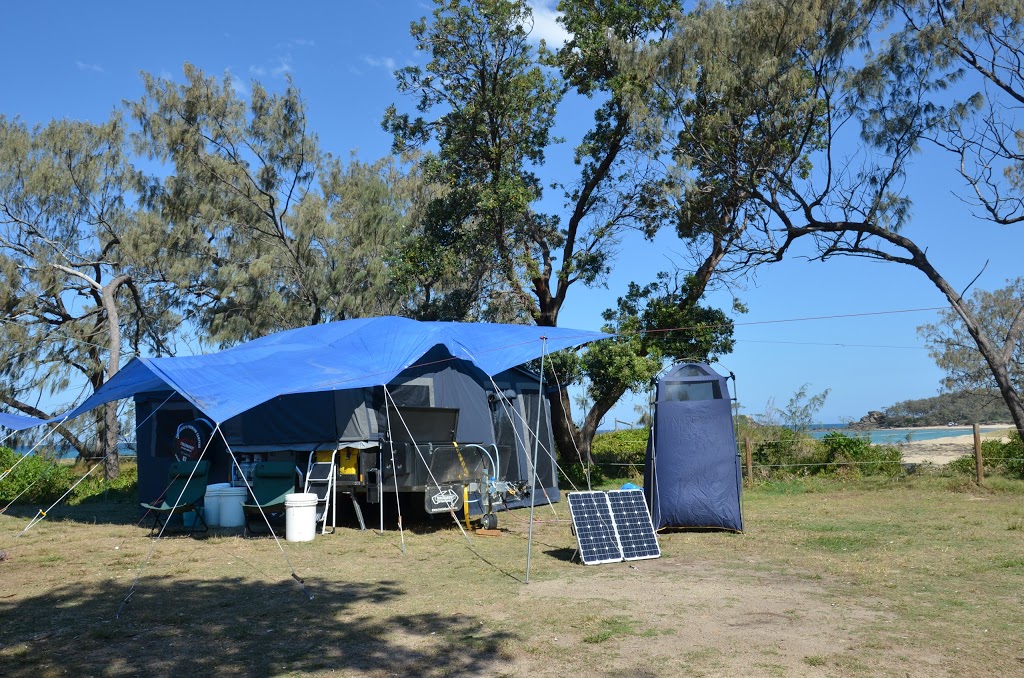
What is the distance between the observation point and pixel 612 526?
21.8ft

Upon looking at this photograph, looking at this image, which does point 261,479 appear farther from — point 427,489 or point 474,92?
point 474,92

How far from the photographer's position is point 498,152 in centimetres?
1391

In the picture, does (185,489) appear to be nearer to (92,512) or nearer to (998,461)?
(92,512)

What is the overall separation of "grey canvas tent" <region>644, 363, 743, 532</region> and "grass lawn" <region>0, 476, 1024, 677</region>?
0.91 ft

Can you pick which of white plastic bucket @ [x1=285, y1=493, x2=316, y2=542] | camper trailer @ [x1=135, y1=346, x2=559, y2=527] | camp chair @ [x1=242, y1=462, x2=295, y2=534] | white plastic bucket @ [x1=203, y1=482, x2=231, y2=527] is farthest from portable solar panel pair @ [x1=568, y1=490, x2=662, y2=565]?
white plastic bucket @ [x1=203, y1=482, x2=231, y2=527]

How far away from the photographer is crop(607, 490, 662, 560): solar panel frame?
21.6ft

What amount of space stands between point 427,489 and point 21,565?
3.47 metres

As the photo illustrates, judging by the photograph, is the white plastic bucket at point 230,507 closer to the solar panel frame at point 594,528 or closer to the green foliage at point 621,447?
the solar panel frame at point 594,528

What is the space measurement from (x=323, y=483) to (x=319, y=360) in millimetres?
1277

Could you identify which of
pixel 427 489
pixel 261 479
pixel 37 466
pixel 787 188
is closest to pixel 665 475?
pixel 427 489

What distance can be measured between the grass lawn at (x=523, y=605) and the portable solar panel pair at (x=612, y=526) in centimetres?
15

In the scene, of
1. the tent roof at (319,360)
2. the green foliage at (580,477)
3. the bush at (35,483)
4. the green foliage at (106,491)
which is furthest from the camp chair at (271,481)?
→ the green foliage at (580,477)

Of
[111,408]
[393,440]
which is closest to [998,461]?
[393,440]

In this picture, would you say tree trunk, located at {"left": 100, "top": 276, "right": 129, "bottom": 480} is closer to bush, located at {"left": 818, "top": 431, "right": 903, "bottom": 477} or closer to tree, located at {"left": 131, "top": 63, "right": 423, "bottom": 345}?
tree, located at {"left": 131, "top": 63, "right": 423, "bottom": 345}
